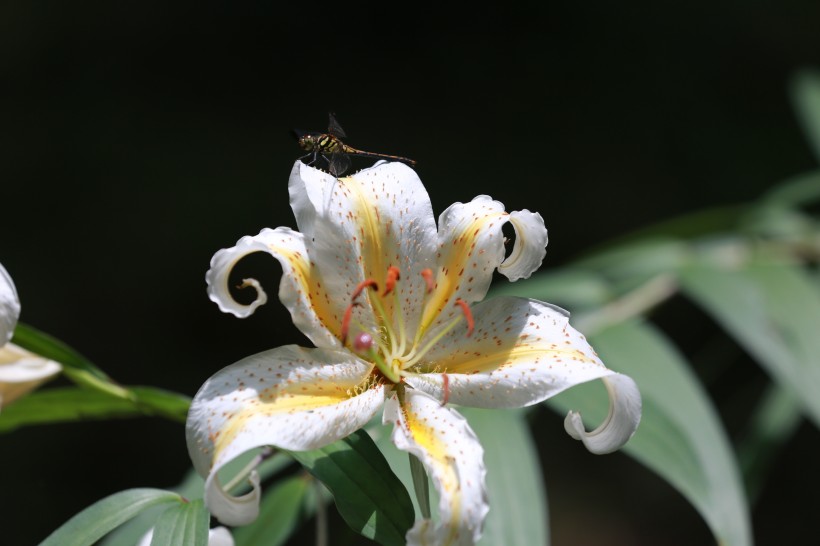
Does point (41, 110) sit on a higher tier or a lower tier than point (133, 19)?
lower

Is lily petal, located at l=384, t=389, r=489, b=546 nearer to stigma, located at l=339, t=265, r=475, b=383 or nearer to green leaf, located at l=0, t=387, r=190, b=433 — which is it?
stigma, located at l=339, t=265, r=475, b=383

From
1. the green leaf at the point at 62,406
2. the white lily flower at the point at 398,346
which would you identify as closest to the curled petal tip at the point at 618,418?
the white lily flower at the point at 398,346

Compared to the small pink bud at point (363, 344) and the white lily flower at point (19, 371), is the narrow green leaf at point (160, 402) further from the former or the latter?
the small pink bud at point (363, 344)

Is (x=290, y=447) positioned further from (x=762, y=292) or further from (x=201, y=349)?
(x=201, y=349)

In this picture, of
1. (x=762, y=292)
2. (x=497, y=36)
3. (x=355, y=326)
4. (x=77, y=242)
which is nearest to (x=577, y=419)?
(x=355, y=326)

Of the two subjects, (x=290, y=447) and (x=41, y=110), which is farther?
(x=41, y=110)

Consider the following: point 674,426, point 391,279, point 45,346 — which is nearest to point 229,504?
point 391,279


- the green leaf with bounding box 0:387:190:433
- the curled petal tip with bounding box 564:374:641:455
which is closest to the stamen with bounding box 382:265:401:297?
the curled petal tip with bounding box 564:374:641:455

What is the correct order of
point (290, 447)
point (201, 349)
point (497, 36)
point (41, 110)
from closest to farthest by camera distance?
point (290, 447)
point (201, 349)
point (41, 110)
point (497, 36)
